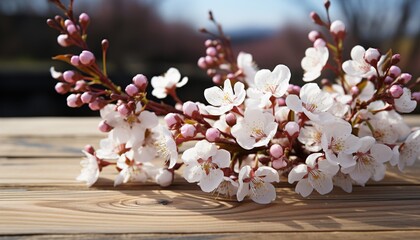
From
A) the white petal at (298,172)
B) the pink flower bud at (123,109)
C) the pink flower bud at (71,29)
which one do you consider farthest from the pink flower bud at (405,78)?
the pink flower bud at (71,29)

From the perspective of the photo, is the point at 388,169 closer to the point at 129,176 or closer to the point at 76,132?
the point at 129,176

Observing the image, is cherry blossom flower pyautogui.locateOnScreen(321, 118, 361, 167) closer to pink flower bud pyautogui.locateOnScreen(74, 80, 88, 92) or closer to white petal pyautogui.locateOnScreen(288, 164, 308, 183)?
white petal pyautogui.locateOnScreen(288, 164, 308, 183)

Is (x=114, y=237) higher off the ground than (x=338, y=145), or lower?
lower

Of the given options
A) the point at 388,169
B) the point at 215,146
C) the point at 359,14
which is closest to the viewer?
the point at 215,146

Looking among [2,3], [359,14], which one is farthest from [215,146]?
[2,3]

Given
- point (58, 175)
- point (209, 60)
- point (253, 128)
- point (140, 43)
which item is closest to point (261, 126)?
point (253, 128)

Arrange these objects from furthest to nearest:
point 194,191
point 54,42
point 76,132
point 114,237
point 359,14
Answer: point 54,42 < point 359,14 < point 76,132 < point 194,191 < point 114,237
